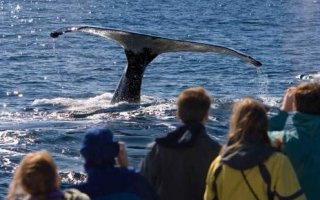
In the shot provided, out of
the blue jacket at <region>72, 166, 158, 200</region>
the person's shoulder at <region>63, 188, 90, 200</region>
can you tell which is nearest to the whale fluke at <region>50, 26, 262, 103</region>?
the blue jacket at <region>72, 166, 158, 200</region>

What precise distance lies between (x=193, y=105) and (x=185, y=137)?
0.73ft

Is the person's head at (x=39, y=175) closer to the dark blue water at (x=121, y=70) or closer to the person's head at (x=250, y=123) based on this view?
the person's head at (x=250, y=123)

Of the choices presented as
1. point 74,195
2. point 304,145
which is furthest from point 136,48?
point 74,195

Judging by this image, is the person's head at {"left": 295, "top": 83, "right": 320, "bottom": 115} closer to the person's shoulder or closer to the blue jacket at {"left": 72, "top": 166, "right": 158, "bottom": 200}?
the blue jacket at {"left": 72, "top": 166, "right": 158, "bottom": 200}

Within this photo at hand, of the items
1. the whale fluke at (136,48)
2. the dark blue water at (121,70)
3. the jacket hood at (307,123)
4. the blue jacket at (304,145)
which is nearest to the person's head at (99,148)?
the blue jacket at (304,145)

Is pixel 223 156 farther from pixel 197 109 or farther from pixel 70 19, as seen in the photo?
pixel 70 19

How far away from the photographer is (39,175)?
190 inches

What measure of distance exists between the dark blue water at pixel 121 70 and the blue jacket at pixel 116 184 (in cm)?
457

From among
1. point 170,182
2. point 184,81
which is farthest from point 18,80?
point 170,182

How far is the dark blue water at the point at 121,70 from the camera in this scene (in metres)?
12.6

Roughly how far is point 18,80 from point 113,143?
58.8 feet

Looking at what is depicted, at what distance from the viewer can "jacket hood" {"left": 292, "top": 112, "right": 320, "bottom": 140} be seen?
19.3ft

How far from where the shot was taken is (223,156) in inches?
215

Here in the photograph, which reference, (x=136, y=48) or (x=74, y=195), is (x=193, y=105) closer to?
(x=74, y=195)
